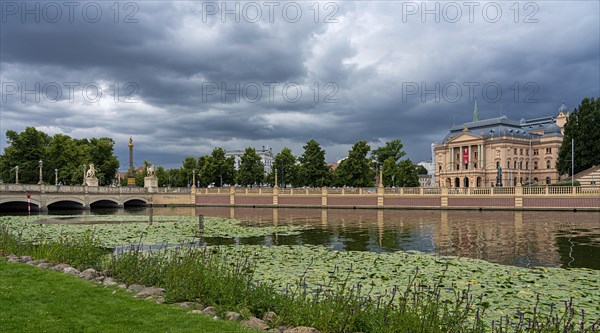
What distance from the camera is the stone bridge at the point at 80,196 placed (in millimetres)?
65375

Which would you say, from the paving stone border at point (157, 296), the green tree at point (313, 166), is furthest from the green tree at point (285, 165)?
the paving stone border at point (157, 296)

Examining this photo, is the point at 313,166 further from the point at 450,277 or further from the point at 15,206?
the point at 450,277

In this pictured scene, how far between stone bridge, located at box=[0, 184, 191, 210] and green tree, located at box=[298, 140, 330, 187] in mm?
28482

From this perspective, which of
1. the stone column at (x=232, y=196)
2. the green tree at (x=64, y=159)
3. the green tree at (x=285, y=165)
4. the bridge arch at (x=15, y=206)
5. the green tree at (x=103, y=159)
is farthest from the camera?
the green tree at (x=285, y=165)

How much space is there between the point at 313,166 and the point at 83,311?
9554cm

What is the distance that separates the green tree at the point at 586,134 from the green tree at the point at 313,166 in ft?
175

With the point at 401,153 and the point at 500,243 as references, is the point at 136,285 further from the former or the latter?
the point at 401,153

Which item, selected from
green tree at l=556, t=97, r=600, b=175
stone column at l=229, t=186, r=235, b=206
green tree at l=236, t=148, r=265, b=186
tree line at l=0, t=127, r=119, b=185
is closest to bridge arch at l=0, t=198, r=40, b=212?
tree line at l=0, t=127, r=119, b=185

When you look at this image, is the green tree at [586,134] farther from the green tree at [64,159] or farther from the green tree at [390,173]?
the green tree at [64,159]

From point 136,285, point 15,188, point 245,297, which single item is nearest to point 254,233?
point 136,285

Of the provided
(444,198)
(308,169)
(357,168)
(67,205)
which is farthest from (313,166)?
(67,205)

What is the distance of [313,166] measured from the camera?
4114 inches

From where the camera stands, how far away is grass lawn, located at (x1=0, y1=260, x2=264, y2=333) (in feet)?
27.1

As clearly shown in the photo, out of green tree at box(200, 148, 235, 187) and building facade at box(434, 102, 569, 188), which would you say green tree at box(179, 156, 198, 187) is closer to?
green tree at box(200, 148, 235, 187)
